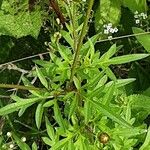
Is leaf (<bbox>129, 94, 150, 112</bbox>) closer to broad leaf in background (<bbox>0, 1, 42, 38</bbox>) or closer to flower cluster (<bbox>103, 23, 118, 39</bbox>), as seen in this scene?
flower cluster (<bbox>103, 23, 118, 39</bbox>)

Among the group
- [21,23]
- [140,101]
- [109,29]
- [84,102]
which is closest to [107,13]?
[109,29]

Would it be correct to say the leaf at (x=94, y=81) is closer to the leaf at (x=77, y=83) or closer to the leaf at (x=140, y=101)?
the leaf at (x=77, y=83)

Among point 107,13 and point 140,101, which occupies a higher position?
point 107,13

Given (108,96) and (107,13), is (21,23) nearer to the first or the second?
(107,13)

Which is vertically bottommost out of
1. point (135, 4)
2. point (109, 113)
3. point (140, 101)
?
point (140, 101)

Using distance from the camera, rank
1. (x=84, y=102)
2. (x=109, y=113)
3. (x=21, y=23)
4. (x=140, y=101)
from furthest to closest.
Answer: (x=21, y=23) < (x=140, y=101) < (x=84, y=102) < (x=109, y=113)

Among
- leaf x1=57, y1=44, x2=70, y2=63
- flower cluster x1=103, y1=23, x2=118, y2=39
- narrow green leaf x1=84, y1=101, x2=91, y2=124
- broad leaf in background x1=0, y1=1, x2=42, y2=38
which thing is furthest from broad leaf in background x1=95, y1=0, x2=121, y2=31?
narrow green leaf x1=84, y1=101, x2=91, y2=124

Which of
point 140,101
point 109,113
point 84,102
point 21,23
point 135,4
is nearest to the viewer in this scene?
point 109,113

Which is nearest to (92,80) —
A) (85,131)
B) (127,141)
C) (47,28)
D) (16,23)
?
(85,131)

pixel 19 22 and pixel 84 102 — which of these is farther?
pixel 19 22

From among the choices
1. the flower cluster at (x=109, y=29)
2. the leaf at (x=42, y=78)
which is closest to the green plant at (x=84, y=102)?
the leaf at (x=42, y=78)
